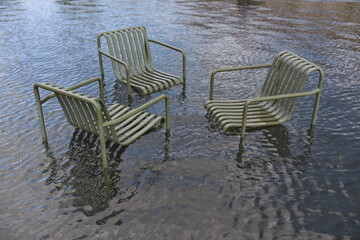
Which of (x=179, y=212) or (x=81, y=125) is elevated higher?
(x=81, y=125)

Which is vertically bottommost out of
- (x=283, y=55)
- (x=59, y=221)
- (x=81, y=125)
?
(x=59, y=221)

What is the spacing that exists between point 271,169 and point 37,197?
3320mm

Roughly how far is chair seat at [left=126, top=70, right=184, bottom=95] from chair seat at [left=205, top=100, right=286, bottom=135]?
1631 mm

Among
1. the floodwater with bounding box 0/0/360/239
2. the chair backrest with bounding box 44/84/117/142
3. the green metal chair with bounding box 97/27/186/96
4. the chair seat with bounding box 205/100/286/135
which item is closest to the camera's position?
the floodwater with bounding box 0/0/360/239

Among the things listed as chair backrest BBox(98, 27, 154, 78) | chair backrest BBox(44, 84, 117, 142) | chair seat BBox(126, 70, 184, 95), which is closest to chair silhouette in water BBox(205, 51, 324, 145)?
chair seat BBox(126, 70, 184, 95)

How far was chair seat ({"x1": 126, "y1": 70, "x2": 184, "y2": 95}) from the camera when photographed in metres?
7.82

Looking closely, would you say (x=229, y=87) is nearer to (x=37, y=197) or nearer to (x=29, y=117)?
(x=29, y=117)

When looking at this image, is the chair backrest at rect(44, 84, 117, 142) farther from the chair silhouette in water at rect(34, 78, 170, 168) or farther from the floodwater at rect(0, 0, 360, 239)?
the floodwater at rect(0, 0, 360, 239)

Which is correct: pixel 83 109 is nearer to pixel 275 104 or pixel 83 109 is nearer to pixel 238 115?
pixel 238 115

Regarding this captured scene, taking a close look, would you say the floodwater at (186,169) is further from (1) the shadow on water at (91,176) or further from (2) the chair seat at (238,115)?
(2) the chair seat at (238,115)

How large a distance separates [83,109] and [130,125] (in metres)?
1.19

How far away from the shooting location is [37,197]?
4750 mm

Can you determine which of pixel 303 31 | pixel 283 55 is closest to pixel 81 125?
pixel 283 55

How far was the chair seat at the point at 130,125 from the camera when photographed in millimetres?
5602
